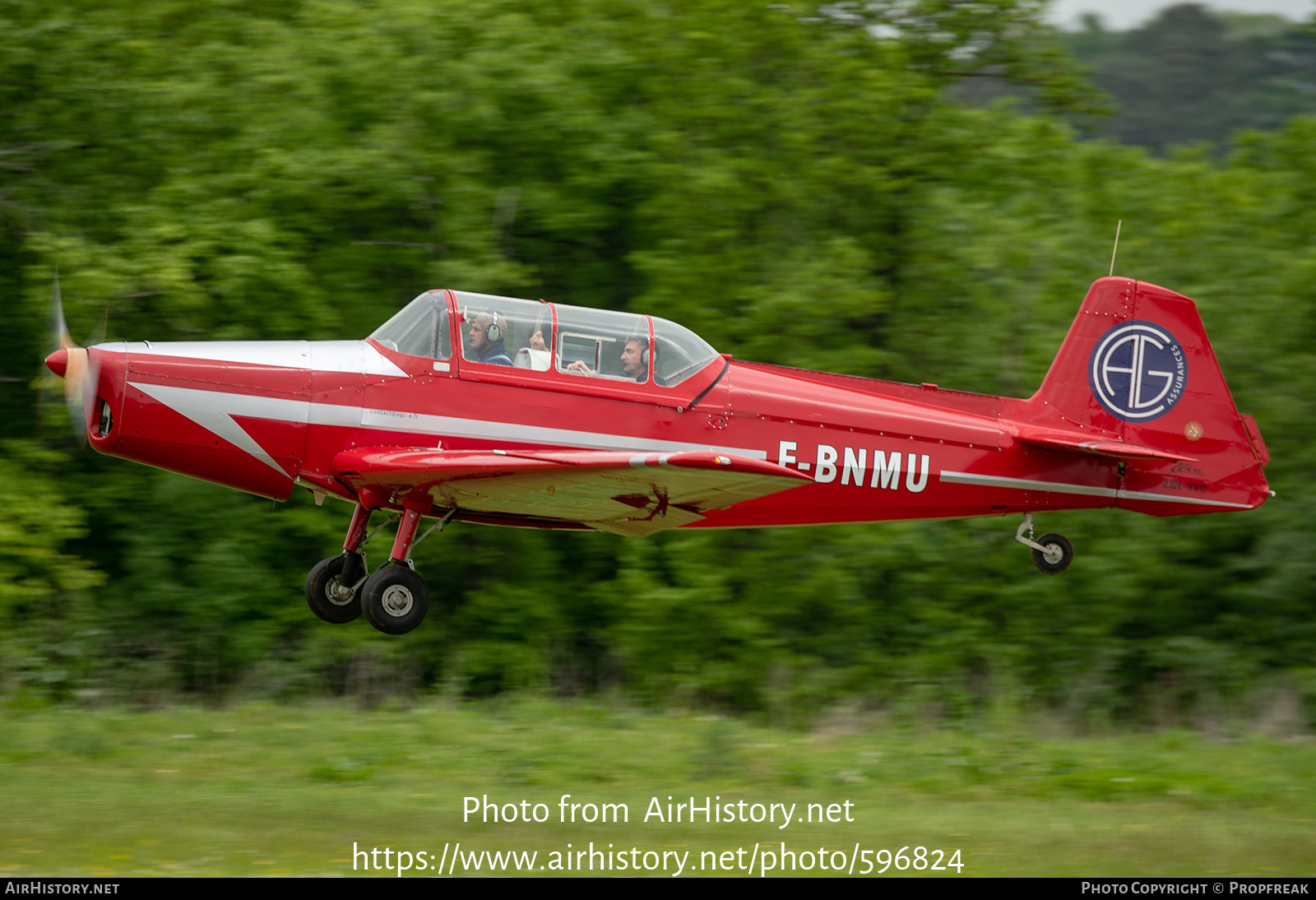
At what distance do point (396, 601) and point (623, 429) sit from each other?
180 centimetres

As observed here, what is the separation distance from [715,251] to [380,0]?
471 centimetres

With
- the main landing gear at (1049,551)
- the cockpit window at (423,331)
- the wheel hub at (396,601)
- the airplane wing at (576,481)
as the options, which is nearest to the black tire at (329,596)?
the wheel hub at (396,601)

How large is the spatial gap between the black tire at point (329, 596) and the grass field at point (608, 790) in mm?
1011

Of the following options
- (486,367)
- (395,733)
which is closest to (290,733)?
(395,733)

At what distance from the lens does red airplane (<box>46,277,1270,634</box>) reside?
25.8 ft

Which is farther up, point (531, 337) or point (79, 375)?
point (531, 337)

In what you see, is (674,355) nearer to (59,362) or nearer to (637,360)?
(637,360)

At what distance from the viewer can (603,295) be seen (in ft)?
47.5

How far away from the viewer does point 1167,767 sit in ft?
31.1

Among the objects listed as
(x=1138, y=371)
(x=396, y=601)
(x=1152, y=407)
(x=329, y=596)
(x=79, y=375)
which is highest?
(x=1138, y=371)

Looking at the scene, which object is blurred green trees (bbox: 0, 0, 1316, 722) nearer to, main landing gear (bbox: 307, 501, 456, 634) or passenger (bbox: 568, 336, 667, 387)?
main landing gear (bbox: 307, 501, 456, 634)

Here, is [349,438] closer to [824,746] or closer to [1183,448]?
[824,746]

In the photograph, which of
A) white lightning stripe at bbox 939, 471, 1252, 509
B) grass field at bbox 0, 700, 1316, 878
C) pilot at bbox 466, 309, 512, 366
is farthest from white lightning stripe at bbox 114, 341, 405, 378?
white lightning stripe at bbox 939, 471, 1252, 509

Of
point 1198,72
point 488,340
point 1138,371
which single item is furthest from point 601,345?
point 1198,72
